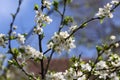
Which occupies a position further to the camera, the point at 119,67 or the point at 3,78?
the point at 3,78

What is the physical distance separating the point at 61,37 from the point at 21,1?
0.43 meters

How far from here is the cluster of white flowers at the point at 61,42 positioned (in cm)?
297

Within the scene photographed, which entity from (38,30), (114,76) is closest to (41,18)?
(38,30)

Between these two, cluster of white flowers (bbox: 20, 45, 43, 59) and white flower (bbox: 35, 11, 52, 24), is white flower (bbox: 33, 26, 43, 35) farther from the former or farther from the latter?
cluster of white flowers (bbox: 20, 45, 43, 59)

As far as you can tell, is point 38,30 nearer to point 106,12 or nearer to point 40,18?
point 40,18

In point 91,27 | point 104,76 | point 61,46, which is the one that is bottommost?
point 104,76

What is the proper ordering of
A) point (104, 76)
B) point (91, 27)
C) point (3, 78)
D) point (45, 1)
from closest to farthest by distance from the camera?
point (104, 76), point (45, 1), point (3, 78), point (91, 27)

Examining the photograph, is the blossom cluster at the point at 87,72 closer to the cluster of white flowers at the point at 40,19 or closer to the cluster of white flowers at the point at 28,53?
the cluster of white flowers at the point at 28,53

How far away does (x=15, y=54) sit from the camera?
300cm

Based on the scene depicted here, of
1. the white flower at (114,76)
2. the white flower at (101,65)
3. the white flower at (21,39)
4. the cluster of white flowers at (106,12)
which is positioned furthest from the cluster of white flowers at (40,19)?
the white flower at (114,76)

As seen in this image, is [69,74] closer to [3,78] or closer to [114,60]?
[114,60]

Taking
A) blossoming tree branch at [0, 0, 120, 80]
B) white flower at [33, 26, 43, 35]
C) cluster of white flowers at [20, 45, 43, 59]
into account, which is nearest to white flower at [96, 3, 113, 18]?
blossoming tree branch at [0, 0, 120, 80]

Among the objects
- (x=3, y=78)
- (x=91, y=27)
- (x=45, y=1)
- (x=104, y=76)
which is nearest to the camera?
(x=104, y=76)

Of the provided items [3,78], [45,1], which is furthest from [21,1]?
[3,78]
